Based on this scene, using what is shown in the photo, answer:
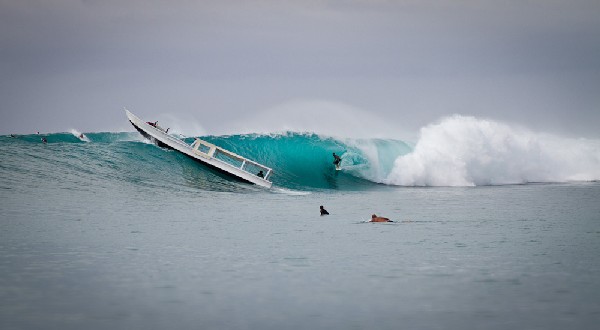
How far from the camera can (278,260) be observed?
39.8 feet

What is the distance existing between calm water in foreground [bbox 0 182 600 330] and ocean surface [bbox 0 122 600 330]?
0.11 ft

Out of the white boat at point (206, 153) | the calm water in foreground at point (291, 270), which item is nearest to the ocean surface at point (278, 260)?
the calm water in foreground at point (291, 270)

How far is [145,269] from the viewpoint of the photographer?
11.1m

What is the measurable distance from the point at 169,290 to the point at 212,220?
382 inches

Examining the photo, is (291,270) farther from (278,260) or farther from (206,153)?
(206,153)

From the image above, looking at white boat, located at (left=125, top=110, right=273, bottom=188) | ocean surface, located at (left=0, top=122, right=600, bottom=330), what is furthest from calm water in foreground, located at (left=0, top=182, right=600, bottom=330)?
white boat, located at (left=125, top=110, right=273, bottom=188)

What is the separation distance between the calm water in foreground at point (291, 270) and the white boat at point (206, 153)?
12551mm

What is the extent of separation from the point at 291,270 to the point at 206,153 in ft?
82.3

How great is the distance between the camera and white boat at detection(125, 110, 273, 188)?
33.9 meters

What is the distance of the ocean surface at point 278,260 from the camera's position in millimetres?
8148

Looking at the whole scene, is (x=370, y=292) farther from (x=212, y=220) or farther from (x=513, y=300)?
(x=212, y=220)

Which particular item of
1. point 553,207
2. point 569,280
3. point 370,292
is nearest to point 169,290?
point 370,292

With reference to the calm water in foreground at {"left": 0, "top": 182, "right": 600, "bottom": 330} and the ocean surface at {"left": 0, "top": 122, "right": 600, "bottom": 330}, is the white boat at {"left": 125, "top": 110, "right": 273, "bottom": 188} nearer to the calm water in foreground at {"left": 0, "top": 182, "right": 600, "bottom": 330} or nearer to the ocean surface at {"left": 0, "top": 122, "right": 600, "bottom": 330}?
the ocean surface at {"left": 0, "top": 122, "right": 600, "bottom": 330}

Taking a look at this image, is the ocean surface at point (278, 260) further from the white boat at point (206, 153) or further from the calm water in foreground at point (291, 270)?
the white boat at point (206, 153)
